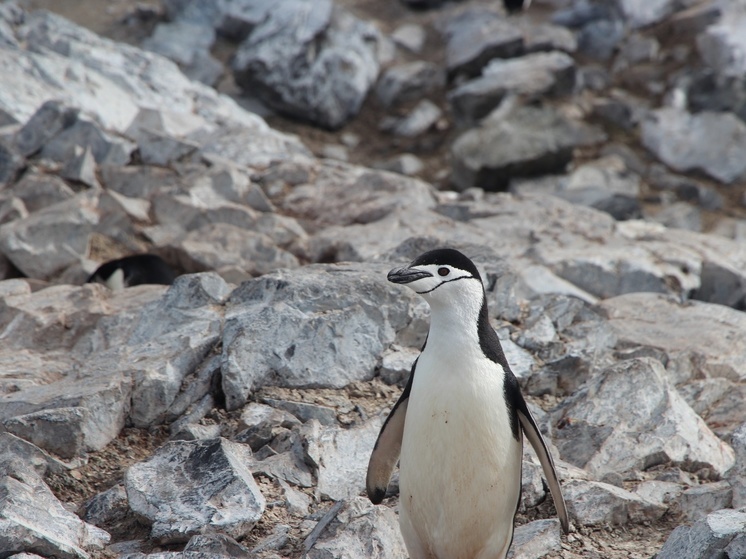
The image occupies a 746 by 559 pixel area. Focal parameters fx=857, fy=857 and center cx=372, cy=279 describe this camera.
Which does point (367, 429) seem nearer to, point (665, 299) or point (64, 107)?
point (665, 299)

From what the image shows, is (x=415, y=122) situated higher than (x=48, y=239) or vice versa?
(x=48, y=239)

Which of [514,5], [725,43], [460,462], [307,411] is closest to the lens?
[460,462]

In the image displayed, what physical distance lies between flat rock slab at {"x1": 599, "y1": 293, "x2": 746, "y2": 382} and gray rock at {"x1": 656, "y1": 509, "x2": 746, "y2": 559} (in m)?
2.03

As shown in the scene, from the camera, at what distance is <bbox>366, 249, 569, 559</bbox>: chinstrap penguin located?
3.29 m

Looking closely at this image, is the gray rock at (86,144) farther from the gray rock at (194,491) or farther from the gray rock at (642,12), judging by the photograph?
the gray rock at (642,12)

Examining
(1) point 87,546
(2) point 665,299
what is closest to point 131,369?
(1) point 87,546

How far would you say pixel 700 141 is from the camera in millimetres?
12977

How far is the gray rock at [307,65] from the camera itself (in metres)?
13.2

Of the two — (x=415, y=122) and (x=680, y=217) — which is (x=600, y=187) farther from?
(x=415, y=122)

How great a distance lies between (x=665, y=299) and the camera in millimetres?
6074

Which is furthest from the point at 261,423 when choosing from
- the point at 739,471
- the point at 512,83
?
the point at 512,83

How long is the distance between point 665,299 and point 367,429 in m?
2.93

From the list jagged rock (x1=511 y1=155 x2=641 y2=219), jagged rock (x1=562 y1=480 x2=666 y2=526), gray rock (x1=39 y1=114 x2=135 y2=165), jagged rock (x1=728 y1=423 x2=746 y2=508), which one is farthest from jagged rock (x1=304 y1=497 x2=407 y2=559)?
jagged rock (x1=511 y1=155 x2=641 y2=219)

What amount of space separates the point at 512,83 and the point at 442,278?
10722mm
